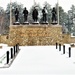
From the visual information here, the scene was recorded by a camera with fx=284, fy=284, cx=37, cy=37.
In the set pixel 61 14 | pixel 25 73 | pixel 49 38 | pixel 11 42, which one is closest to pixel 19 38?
pixel 11 42

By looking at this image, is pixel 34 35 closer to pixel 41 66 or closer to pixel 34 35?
pixel 34 35

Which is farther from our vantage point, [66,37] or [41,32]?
[66,37]

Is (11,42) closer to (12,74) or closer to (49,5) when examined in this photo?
(12,74)

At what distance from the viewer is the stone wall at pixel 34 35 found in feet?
132

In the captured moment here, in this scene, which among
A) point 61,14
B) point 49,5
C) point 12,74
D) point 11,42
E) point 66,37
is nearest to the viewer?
point 12,74

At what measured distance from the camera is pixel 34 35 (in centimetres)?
4056

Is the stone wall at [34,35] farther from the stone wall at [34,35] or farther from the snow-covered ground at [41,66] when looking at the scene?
the snow-covered ground at [41,66]

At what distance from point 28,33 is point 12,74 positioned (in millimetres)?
28968

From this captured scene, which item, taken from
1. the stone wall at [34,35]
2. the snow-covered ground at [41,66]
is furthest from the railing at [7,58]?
the stone wall at [34,35]

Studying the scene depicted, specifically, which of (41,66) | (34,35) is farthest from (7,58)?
(34,35)

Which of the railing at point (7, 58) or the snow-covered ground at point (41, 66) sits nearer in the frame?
the snow-covered ground at point (41, 66)

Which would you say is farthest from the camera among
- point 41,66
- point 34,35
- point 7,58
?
point 34,35

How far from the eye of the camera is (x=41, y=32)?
40875 mm

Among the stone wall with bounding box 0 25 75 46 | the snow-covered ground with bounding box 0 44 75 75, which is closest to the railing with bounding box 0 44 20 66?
the snow-covered ground with bounding box 0 44 75 75
